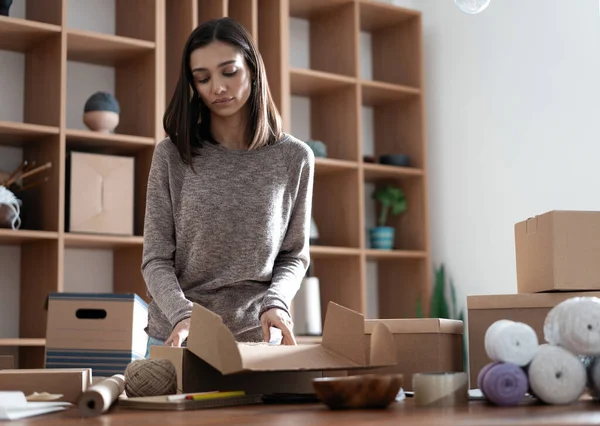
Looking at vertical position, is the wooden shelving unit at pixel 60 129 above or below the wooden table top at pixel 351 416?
above

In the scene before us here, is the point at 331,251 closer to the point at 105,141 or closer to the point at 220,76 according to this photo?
the point at 105,141

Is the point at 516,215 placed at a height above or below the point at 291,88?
below

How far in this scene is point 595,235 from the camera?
150 cm

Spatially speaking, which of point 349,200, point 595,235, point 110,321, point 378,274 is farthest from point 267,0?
point 595,235

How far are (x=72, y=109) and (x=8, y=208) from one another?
0.61 m

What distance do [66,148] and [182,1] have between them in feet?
2.60

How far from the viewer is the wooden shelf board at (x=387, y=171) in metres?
4.09

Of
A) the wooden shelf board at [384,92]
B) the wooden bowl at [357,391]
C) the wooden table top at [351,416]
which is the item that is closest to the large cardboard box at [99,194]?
the wooden shelf board at [384,92]

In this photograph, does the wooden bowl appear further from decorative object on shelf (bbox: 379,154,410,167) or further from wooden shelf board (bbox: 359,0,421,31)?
wooden shelf board (bbox: 359,0,421,31)

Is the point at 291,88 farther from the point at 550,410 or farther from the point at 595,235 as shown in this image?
the point at 550,410

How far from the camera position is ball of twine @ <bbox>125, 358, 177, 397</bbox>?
1040 millimetres

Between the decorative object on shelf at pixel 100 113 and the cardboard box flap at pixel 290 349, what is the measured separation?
8.07 ft

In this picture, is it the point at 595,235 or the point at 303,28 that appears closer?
the point at 595,235

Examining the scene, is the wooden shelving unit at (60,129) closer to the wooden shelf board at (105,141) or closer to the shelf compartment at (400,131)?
the wooden shelf board at (105,141)
